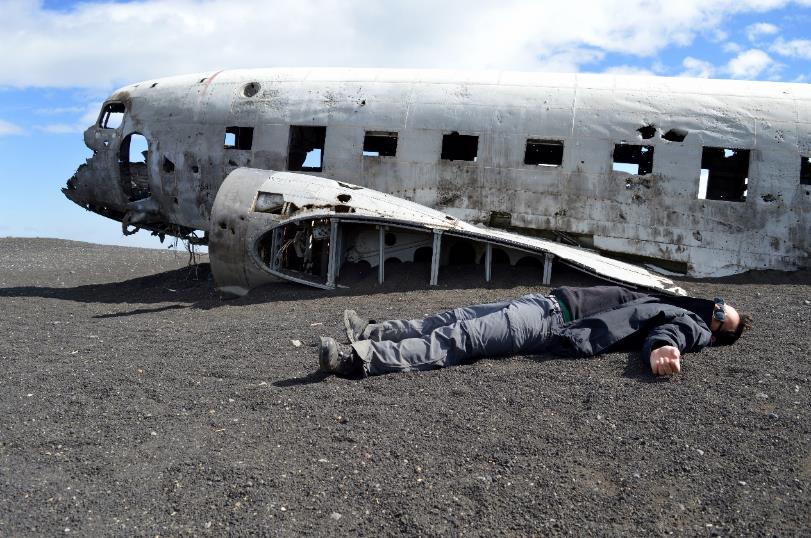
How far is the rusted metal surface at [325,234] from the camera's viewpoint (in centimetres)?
1114

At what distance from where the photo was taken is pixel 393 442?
206 inches

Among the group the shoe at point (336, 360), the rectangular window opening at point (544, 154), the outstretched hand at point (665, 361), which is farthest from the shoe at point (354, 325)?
the rectangular window opening at point (544, 154)

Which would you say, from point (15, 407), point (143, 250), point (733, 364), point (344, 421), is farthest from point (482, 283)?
point (143, 250)

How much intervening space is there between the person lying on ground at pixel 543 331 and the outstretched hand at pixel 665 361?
0.03 m

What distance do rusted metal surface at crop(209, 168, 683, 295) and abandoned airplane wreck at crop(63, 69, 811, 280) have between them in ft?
0.41

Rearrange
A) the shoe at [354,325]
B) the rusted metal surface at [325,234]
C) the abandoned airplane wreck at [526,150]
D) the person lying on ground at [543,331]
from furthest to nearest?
1. the abandoned airplane wreck at [526,150]
2. the rusted metal surface at [325,234]
3. the shoe at [354,325]
4. the person lying on ground at [543,331]

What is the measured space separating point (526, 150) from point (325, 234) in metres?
4.10

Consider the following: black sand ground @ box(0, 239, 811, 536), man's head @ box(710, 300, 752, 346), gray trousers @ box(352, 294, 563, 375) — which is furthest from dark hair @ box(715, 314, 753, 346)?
gray trousers @ box(352, 294, 563, 375)

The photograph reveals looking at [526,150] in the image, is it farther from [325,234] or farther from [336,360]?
[336,360]

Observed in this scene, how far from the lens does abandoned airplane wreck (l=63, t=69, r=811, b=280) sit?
11.7 meters

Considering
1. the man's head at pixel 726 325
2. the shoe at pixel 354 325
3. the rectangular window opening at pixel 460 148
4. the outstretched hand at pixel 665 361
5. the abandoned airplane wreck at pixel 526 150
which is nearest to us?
the outstretched hand at pixel 665 361

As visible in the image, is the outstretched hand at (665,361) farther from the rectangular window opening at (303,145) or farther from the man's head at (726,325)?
the rectangular window opening at (303,145)

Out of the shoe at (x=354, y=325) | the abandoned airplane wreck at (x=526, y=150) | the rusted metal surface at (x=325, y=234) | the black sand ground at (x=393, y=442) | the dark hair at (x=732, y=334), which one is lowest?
the black sand ground at (x=393, y=442)

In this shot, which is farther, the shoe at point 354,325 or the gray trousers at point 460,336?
the shoe at point 354,325
